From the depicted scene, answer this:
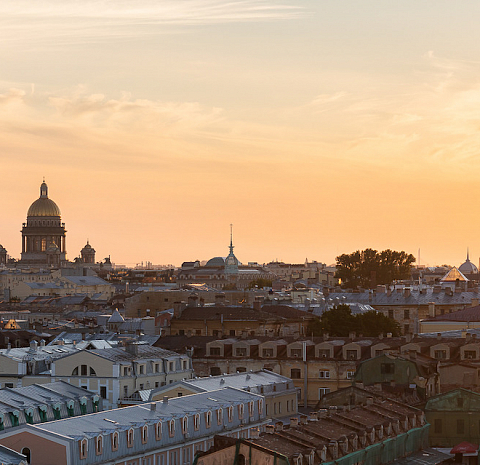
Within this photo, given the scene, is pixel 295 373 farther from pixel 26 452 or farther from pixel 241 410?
pixel 26 452

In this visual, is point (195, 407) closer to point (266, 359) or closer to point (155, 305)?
point (266, 359)

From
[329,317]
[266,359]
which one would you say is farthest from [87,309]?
[266,359]

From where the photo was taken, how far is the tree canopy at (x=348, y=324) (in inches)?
3949

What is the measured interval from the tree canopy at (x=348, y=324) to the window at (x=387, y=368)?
30824mm

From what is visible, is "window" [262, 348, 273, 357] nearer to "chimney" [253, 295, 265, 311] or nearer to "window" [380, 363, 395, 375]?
"window" [380, 363, 395, 375]

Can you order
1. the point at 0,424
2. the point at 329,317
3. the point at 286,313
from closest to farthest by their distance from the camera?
the point at 0,424 < the point at 329,317 < the point at 286,313

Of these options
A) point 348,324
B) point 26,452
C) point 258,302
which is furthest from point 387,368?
point 258,302

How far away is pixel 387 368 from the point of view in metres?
67.4

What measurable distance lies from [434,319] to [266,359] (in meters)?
33.5

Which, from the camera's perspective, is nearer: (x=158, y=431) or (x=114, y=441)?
(x=114, y=441)

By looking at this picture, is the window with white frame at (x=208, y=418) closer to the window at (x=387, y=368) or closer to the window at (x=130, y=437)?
the window at (x=130, y=437)

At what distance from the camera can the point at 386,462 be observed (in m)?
51.4

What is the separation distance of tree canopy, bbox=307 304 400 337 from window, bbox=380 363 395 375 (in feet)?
101

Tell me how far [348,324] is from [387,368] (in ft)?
112
